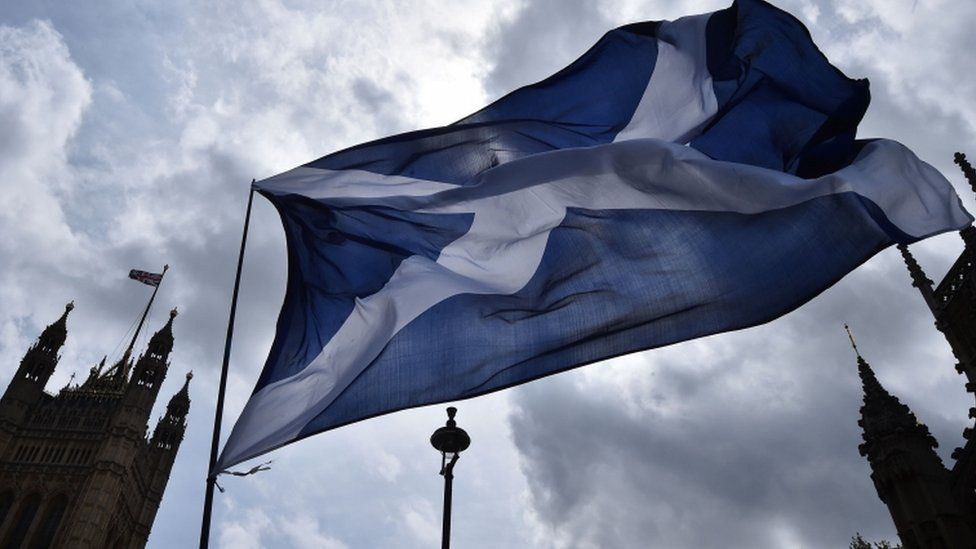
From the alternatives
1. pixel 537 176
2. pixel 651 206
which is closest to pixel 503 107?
pixel 537 176

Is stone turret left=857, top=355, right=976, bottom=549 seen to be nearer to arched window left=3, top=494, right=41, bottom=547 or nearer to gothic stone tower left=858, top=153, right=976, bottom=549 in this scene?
gothic stone tower left=858, top=153, right=976, bottom=549

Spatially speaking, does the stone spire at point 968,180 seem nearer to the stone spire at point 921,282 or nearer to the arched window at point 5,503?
the stone spire at point 921,282

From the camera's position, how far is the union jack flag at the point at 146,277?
78.6 meters

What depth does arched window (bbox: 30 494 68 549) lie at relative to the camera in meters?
74.9

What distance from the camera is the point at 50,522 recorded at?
2997 inches

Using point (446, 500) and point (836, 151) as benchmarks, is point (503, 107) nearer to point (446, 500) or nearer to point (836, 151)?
point (836, 151)

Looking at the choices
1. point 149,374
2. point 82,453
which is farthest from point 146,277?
point 82,453

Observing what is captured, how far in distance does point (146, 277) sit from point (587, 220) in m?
79.5

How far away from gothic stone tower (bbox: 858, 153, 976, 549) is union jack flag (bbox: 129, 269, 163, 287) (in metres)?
76.0

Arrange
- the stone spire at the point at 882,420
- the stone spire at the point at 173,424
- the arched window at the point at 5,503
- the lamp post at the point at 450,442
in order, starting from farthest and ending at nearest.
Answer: the stone spire at the point at 173,424, the arched window at the point at 5,503, the stone spire at the point at 882,420, the lamp post at the point at 450,442

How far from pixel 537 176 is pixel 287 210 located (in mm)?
3000

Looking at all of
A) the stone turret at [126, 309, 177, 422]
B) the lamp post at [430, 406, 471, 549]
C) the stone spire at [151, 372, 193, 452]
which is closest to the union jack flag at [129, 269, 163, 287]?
the stone turret at [126, 309, 177, 422]

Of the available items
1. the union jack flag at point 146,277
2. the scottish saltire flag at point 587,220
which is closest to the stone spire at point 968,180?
the scottish saltire flag at point 587,220

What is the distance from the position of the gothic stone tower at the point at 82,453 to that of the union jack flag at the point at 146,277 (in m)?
13.7
